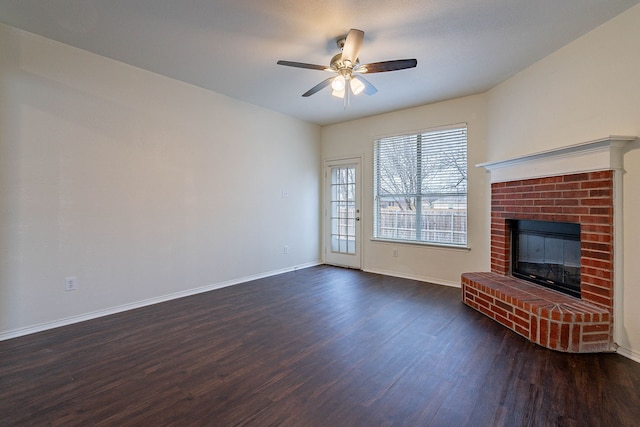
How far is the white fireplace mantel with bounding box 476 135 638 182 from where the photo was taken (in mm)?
2369

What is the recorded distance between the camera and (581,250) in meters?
2.61

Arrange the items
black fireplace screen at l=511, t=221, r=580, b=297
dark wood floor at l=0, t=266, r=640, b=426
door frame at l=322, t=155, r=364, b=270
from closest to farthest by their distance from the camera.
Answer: dark wood floor at l=0, t=266, r=640, b=426 → black fireplace screen at l=511, t=221, r=580, b=297 → door frame at l=322, t=155, r=364, b=270

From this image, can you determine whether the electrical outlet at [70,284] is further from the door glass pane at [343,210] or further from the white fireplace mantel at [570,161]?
the white fireplace mantel at [570,161]

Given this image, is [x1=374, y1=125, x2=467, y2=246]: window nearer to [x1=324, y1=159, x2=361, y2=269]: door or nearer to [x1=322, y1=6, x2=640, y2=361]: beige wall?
[x1=322, y1=6, x2=640, y2=361]: beige wall

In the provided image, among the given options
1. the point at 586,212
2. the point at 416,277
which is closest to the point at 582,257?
the point at 586,212

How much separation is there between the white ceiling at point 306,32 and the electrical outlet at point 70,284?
7.35ft

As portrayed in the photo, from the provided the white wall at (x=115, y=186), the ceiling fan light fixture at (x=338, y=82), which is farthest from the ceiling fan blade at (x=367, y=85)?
the white wall at (x=115, y=186)

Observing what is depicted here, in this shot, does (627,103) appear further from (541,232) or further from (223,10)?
(223,10)

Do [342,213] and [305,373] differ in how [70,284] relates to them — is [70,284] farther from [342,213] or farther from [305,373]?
[342,213]

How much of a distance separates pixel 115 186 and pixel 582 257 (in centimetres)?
451

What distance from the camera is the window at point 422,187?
428cm

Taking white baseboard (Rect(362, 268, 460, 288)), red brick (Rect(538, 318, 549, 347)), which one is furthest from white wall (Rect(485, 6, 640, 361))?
white baseboard (Rect(362, 268, 460, 288))

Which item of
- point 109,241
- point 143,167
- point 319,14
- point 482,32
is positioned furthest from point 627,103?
point 109,241

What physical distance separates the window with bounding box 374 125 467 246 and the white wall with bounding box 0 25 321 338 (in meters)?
1.91
